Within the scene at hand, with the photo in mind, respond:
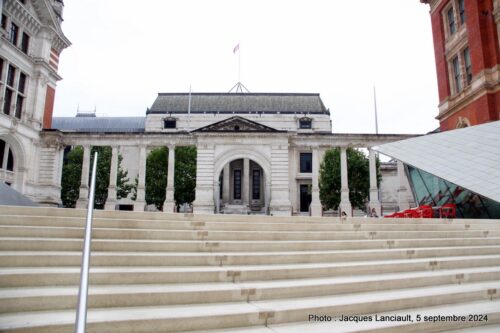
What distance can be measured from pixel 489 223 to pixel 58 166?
109 feet

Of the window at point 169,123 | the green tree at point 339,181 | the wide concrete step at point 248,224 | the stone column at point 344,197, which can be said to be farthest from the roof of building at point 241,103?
the wide concrete step at point 248,224

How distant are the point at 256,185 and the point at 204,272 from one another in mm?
40863

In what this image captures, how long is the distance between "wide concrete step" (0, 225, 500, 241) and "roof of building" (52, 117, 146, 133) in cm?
5549

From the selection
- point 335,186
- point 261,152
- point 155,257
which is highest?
point 261,152

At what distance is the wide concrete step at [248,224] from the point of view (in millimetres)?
7770

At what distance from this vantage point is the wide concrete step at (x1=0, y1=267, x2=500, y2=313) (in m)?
4.77

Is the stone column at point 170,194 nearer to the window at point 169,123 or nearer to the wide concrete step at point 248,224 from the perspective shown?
the window at point 169,123

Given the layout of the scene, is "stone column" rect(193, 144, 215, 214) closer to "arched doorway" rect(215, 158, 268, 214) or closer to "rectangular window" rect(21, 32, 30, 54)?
"arched doorway" rect(215, 158, 268, 214)

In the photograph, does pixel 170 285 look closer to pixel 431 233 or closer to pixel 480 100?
pixel 431 233

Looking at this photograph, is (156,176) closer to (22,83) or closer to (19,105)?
(19,105)

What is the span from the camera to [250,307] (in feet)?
17.4

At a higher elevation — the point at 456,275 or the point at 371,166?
the point at 371,166

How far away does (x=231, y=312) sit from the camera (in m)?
5.00

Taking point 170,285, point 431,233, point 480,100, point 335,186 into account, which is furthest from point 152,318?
point 335,186
